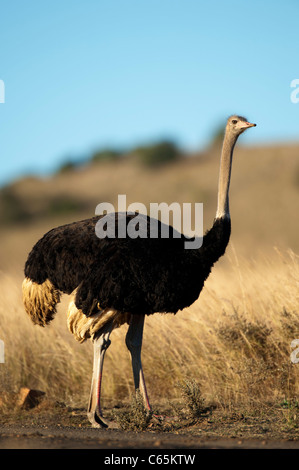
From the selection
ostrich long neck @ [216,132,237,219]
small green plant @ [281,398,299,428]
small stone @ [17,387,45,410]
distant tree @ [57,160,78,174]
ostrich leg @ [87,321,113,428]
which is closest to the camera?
small green plant @ [281,398,299,428]

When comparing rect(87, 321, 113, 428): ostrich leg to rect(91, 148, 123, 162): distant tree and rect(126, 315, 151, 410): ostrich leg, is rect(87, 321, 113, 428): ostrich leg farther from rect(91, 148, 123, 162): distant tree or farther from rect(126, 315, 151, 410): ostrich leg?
rect(91, 148, 123, 162): distant tree

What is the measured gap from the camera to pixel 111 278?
240 inches

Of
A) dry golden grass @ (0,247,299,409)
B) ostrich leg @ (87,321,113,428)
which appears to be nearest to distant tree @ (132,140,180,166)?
dry golden grass @ (0,247,299,409)

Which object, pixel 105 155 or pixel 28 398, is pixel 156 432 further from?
pixel 105 155

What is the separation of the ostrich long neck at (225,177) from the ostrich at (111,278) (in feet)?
0.04

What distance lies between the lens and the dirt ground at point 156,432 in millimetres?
5094

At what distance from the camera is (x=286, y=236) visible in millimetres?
32906

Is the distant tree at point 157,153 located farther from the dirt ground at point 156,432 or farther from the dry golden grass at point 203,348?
the dirt ground at point 156,432

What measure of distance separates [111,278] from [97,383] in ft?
3.05

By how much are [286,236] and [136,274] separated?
27475 millimetres

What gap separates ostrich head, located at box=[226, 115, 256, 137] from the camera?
23.0ft

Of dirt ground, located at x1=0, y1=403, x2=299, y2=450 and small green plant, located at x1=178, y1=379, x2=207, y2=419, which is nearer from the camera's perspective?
dirt ground, located at x1=0, y1=403, x2=299, y2=450

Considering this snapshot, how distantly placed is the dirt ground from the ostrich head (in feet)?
8.49

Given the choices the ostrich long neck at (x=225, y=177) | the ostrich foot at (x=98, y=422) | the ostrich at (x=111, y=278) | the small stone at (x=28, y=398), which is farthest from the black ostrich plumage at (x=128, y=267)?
the small stone at (x=28, y=398)
